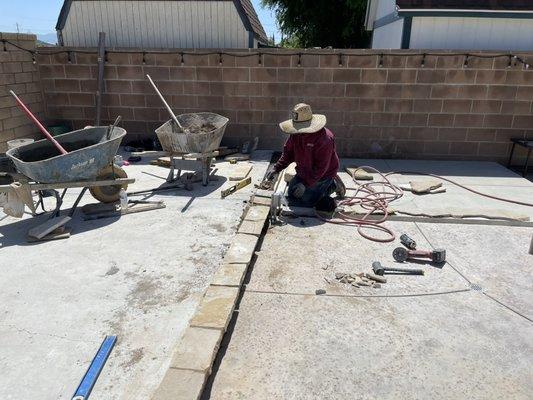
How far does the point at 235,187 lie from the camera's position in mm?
5984

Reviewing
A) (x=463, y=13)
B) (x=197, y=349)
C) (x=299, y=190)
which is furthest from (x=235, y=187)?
(x=463, y=13)

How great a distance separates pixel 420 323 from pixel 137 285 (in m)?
2.41

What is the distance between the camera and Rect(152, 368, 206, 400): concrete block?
2320 millimetres

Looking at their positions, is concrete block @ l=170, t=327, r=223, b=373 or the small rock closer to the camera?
concrete block @ l=170, t=327, r=223, b=373

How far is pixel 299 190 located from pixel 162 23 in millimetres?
6078

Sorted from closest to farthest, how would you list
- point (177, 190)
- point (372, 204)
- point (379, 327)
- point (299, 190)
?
point (379, 327) → point (299, 190) → point (372, 204) → point (177, 190)

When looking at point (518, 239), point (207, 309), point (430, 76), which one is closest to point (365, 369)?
point (207, 309)

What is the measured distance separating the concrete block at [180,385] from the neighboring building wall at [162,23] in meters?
8.21

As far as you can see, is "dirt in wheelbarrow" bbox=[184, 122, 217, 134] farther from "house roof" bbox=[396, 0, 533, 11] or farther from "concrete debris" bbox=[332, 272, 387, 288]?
"house roof" bbox=[396, 0, 533, 11]

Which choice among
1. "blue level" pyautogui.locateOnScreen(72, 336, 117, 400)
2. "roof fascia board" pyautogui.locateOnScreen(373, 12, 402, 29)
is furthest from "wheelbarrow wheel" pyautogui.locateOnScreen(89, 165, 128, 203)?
"roof fascia board" pyautogui.locateOnScreen(373, 12, 402, 29)

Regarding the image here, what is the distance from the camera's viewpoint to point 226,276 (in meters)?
3.53

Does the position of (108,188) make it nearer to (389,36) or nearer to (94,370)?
(94,370)

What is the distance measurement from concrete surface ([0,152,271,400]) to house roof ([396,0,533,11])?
532 cm

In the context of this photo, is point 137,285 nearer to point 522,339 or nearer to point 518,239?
point 522,339
